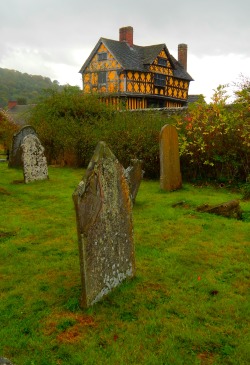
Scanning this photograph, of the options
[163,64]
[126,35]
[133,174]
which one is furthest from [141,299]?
[126,35]

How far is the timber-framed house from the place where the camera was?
125ft

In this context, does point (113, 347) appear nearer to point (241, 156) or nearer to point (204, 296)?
point (204, 296)

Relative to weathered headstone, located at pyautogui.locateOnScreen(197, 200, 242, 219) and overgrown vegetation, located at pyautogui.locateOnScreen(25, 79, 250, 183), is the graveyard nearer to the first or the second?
weathered headstone, located at pyautogui.locateOnScreen(197, 200, 242, 219)

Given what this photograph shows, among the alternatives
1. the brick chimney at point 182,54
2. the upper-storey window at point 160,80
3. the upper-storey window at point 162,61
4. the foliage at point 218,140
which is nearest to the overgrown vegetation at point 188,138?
the foliage at point 218,140

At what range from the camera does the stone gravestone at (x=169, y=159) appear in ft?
39.0

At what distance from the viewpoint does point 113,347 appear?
395 centimetres

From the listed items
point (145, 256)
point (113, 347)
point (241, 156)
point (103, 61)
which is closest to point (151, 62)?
point (103, 61)

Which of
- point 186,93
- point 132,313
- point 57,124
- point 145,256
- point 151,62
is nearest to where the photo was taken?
point 132,313

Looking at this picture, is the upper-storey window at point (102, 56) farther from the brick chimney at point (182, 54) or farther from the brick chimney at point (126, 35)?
the brick chimney at point (182, 54)

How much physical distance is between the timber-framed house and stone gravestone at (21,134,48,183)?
2323 centimetres

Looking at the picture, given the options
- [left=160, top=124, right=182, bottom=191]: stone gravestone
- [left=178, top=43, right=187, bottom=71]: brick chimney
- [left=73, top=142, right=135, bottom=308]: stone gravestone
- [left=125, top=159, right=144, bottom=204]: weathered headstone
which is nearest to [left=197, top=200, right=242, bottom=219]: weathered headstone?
[left=125, top=159, right=144, bottom=204]: weathered headstone

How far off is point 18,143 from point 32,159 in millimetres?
4233

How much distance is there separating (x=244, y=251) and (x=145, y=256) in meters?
1.97

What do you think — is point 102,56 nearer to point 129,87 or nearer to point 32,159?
point 129,87
